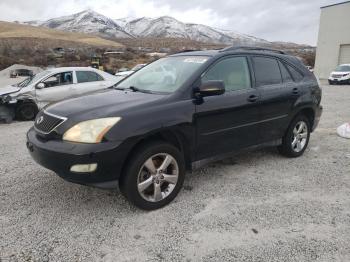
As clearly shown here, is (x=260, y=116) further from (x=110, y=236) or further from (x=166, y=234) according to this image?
(x=110, y=236)

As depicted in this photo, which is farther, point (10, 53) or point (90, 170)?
point (10, 53)

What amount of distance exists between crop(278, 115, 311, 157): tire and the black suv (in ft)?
0.07

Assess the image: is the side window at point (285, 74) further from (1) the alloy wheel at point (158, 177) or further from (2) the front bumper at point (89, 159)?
(2) the front bumper at point (89, 159)

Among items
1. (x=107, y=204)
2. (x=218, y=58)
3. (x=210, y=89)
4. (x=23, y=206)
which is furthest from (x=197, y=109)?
(x=23, y=206)

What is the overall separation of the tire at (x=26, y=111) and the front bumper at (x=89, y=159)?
6210mm

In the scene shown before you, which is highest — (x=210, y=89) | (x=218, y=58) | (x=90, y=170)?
(x=218, y=58)

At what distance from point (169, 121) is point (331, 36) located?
35.9 m

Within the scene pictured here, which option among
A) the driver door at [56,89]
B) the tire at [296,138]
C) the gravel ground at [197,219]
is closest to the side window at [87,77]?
the driver door at [56,89]

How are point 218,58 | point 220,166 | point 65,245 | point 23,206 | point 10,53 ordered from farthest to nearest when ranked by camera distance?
point 10,53 → point 220,166 → point 218,58 → point 23,206 → point 65,245

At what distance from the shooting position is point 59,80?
29.5ft

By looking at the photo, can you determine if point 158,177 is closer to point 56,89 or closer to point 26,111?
point 56,89

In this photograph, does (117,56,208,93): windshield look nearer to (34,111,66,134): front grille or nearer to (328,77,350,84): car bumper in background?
(34,111,66,134): front grille

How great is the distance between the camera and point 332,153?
5.53 metres

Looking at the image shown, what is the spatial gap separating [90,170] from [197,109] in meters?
1.37
